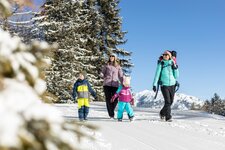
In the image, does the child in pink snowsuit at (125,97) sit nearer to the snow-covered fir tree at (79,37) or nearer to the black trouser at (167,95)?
the black trouser at (167,95)

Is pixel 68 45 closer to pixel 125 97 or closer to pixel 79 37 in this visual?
pixel 79 37

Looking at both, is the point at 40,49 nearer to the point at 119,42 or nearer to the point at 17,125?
the point at 17,125

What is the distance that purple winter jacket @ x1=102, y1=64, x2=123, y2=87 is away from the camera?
12992 mm

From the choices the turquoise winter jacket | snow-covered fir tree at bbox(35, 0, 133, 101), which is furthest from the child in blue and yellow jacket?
snow-covered fir tree at bbox(35, 0, 133, 101)

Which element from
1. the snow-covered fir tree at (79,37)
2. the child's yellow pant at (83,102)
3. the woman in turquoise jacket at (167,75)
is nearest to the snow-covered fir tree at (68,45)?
the snow-covered fir tree at (79,37)

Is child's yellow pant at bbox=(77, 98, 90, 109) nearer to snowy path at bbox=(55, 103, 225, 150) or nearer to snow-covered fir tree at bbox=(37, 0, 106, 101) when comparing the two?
snowy path at bbox=(55, 103, 225, 150)

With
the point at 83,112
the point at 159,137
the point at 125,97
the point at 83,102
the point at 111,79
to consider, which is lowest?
the point at 159,137

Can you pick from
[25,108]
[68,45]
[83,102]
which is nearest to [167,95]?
[83,102]

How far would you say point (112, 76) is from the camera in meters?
13.0

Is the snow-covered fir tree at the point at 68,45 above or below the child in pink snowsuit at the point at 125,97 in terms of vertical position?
above

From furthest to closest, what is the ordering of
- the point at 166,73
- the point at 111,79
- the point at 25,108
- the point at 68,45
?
the point at 68,45
the point at 111,79
the point at 166,73
the point at 25,108

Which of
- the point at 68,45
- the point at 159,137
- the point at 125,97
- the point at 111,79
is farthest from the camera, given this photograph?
the point at 68,45

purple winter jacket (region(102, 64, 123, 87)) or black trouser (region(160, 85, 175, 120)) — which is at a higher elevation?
purple winter jacket (region(102, 64, 123, 87))

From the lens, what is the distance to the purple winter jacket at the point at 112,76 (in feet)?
42.6
